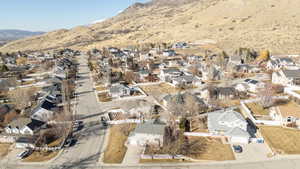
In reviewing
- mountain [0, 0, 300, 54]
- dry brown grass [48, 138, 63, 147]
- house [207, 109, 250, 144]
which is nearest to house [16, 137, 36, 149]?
dry brown grass [48, 138, 63, 147]

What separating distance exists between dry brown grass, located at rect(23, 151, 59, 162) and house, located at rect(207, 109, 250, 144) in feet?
69.6

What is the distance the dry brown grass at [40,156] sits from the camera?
24.7 m

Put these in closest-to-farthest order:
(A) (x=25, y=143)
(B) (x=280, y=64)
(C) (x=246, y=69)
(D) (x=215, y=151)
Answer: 1. (D) (x=215, y=151)
2. (A) (x=25, y=143)
3. (B) (x=280, y=64)
4. (C) (x=246, y=69)

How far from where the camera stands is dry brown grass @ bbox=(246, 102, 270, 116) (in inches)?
1341

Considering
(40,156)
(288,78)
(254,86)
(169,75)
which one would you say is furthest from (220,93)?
(40,156)

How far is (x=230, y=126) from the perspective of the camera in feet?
94.5

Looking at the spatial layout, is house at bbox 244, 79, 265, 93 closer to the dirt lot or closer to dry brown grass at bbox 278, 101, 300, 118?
dry brown grass at bbox 278, 101, 300, 118

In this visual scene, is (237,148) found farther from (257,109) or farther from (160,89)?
(160,89)

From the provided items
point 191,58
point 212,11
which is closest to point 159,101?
point 191,58

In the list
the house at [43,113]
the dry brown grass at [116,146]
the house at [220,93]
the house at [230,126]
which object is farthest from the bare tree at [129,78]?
the house at [230,126]

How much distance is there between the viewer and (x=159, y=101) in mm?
41344

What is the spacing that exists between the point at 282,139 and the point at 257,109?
951 centimetres

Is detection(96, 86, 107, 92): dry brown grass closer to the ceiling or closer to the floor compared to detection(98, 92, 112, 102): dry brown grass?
closer to the ceiling

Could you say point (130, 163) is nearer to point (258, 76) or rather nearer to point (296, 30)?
point (258, 76)
